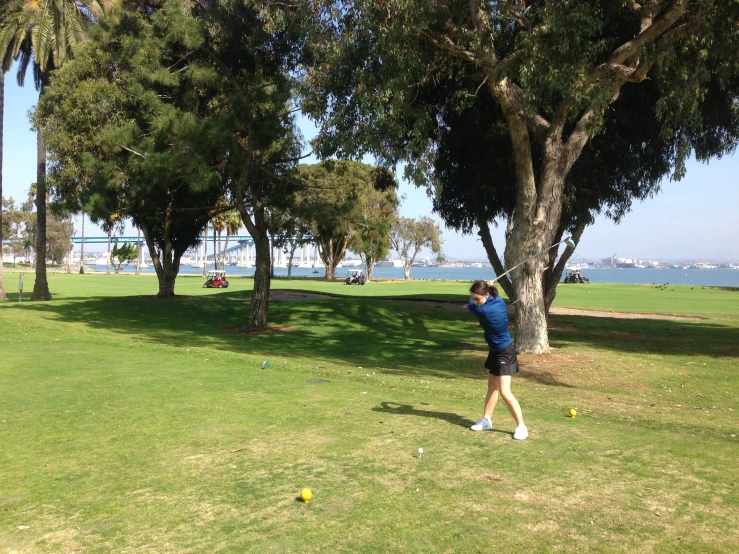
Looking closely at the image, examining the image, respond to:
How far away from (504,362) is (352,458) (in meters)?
2.24

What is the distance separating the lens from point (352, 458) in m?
6.87

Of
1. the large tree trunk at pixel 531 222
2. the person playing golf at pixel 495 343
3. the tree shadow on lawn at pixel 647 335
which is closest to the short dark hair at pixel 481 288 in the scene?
the person playing golf at pixel 495 343

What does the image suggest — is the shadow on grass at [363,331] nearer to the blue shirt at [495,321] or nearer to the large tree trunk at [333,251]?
the blue shirt at [495,321]

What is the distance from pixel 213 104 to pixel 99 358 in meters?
12.6

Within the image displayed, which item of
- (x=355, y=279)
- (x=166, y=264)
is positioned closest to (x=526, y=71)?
(x=166, y=264)

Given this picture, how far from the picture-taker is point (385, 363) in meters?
17.4

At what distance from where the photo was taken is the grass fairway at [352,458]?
5.04 m

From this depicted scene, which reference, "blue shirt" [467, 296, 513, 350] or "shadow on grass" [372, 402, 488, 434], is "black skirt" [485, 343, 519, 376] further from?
"shadow on grass" [372, 402, 488, 434]

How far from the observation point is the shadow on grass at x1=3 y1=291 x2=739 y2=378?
62.5 ft

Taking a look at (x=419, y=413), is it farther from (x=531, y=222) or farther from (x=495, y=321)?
(x=531, y=222)

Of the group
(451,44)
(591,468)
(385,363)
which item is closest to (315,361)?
(385,363)

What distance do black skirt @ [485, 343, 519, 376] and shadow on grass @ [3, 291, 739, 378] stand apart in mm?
6396

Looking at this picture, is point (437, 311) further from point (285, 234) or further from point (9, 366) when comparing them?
point (9, 366)

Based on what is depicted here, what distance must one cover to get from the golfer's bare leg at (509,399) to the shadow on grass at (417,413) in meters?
0.73
